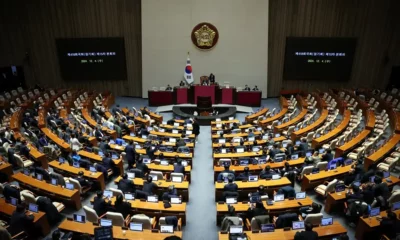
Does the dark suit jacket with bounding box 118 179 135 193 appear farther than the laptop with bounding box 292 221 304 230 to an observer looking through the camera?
Yes

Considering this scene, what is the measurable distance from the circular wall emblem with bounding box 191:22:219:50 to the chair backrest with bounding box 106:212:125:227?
16750 millimetres

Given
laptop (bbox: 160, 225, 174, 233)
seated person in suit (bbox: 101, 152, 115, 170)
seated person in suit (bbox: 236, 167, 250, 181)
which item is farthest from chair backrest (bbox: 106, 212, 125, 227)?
seated person in suit (bbox: 236, 167, 250, 181)

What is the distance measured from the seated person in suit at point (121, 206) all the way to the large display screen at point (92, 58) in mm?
16630

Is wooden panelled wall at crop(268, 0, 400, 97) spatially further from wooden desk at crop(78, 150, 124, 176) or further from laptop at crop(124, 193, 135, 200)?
laptop at crop(124, 193, 135, 200)

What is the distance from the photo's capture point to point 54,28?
22.5 meters

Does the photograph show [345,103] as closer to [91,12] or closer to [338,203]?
[338,203]

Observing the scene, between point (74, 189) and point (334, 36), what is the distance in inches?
793

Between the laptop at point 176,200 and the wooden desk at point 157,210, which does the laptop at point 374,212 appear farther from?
the laptop at point 176,200

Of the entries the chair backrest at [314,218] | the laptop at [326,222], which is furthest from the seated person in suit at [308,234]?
the laptop at [326,222]

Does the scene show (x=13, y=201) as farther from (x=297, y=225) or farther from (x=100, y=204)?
(x=297, y=225)


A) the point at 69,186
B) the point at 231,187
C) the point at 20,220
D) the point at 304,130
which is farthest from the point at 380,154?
the point at 20,220

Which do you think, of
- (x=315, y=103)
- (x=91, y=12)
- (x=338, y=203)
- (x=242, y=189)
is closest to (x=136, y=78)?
(x=91, y=12)

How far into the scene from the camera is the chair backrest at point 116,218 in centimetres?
772

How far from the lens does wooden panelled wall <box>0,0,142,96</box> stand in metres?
22.1
